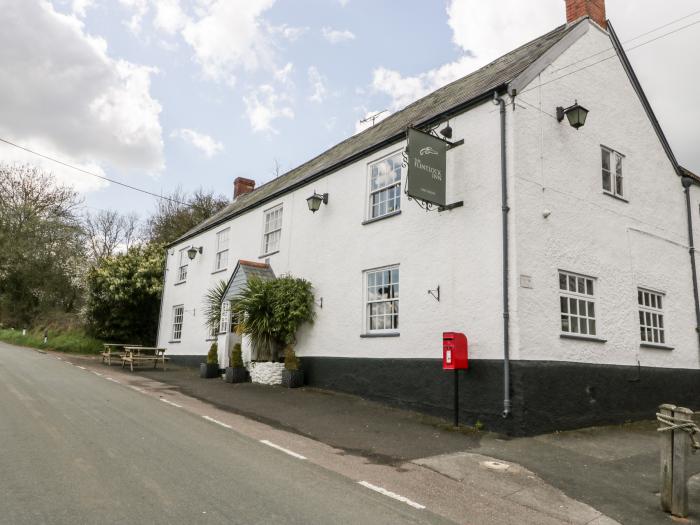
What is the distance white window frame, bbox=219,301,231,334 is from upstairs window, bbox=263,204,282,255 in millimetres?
2228

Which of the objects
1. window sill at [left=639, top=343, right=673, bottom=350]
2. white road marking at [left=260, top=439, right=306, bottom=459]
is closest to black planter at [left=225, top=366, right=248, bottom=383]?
white road marking at [left=260, top=439, right=306, bottom=459]

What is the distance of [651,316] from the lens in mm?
12617

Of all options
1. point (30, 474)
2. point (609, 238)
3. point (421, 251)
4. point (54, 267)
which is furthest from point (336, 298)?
point (54, 267)

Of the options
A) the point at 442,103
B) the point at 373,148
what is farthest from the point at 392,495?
the point at 442,103

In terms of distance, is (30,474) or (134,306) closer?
(30,474)

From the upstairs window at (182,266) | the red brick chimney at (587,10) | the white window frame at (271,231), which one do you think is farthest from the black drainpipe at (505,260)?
the upstairs window at (182,266)

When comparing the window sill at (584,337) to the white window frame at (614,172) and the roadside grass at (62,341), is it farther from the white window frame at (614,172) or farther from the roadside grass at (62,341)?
the roadside grass at (62,341)

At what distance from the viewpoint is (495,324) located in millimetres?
9695

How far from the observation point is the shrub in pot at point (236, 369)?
15828 mm

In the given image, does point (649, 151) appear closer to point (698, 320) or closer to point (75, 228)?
Answer: point (698, 320)

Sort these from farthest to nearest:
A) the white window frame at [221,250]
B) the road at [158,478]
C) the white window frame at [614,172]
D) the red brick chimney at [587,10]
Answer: the white window frame at [221,250], the red brick chimney at [587,10], the white window frame at [614,172], the road at [158,478]

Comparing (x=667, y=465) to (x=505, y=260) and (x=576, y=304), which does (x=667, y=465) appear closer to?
(x=505, y=260)

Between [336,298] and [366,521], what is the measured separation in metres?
9.29

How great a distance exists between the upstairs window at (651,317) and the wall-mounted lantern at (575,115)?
172 inches
